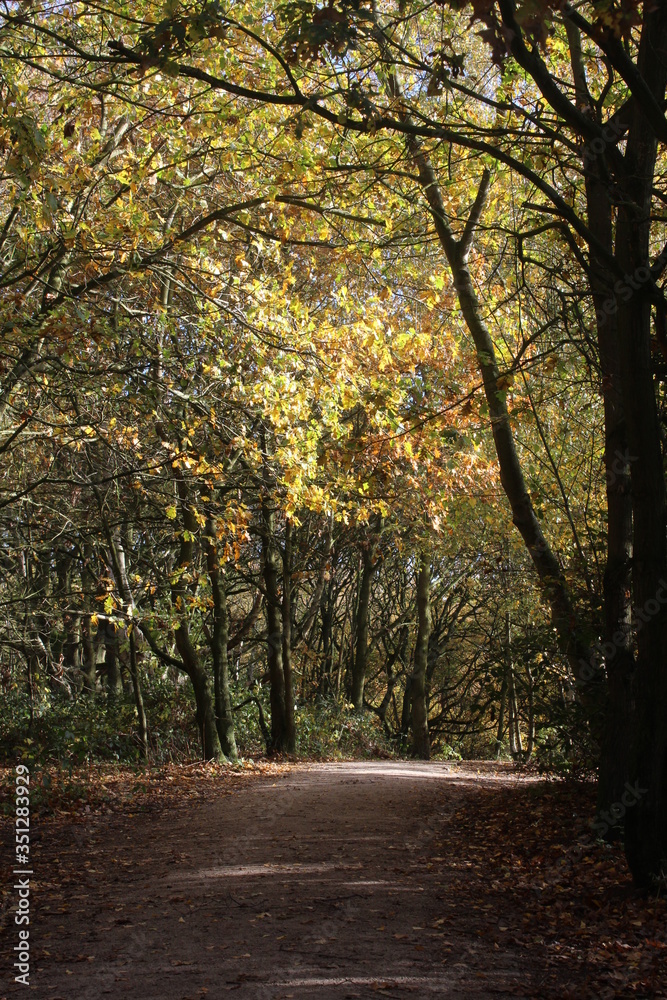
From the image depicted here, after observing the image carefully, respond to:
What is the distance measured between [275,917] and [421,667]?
15887 millimetres

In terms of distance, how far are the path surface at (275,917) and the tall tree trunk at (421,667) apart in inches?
451

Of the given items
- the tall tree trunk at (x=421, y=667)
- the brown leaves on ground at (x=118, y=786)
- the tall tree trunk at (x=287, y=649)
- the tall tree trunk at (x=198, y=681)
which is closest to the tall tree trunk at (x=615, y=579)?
the brown leaves on ground at (x=118, y=786)

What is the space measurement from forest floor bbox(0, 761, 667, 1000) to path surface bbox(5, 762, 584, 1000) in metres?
0.02

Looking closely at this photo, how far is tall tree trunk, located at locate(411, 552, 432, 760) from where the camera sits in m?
20.4

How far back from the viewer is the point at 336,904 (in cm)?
562

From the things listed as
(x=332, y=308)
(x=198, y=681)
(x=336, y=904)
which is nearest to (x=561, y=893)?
(x=336, y=904)

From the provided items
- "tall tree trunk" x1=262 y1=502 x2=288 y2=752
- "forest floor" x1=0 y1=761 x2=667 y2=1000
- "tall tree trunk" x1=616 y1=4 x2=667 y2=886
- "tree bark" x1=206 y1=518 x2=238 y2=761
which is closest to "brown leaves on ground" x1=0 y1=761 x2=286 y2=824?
"forest floor" x1=0 y1=761 x2=667 y2=1000

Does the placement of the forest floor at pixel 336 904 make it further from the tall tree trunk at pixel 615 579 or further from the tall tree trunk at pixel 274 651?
the tall tree trunk at pixel 274 651

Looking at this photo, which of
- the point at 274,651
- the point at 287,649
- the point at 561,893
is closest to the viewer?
the point at 561,893

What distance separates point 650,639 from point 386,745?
56.0 ft

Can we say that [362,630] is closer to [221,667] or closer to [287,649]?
[287,649]

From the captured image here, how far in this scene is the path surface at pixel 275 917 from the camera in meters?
4.34

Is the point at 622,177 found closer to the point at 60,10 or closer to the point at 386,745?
the point at 60,10

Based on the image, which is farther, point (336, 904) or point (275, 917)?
point (336, 904)
